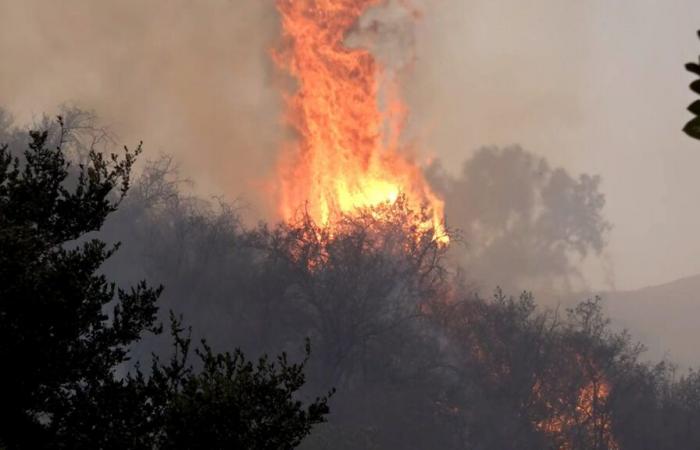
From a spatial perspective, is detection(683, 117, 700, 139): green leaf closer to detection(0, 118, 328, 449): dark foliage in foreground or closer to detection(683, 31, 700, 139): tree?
detection(683, 31, 700, 139): tree

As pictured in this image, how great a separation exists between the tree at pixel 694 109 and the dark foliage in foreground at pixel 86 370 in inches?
344

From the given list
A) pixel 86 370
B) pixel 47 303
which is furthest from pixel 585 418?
pixel 47 303

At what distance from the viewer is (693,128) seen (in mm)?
1612

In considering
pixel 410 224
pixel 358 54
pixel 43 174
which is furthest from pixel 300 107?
pixel 43 174

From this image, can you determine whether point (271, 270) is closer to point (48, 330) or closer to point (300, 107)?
point (300, 107)

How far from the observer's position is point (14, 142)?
59.7 meters

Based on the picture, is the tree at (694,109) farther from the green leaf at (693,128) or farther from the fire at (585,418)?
the fire at (585,418)

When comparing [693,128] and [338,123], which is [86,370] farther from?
[338,123]

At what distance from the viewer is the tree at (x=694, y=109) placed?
1526 millimetres

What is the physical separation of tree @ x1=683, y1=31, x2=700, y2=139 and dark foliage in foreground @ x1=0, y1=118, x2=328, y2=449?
8741mm

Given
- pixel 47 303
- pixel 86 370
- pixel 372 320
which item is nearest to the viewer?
pixel 47 303

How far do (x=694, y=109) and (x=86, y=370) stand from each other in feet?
39.8

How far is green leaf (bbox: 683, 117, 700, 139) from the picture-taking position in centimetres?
159

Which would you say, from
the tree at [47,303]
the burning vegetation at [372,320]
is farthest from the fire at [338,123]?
the tree at [47,303]
